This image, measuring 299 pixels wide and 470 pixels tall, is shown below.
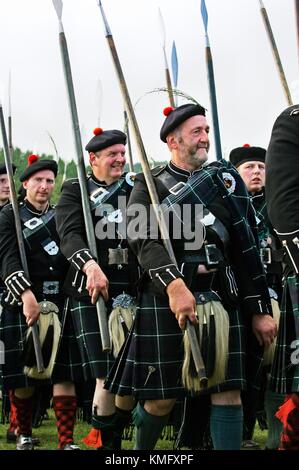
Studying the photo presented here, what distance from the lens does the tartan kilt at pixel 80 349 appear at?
702 centimetres

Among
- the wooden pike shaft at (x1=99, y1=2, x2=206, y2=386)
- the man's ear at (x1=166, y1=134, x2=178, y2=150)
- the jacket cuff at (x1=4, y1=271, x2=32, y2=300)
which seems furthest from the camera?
the jacket cuff at (x1=4, y1=271, x2=32, y2=300)

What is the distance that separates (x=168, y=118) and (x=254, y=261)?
3.08 feet

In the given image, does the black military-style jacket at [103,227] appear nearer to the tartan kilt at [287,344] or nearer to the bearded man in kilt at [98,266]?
the bearded man in kilt at [98,266]

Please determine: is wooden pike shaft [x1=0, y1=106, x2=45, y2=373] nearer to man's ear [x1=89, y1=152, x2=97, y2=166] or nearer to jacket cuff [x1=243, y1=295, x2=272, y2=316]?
man's ear [x1=89, y1=152, x2=97, y2=166]

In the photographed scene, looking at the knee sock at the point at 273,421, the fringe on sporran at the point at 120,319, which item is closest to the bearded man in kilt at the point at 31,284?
the fringe on sporran at the point at 120,319

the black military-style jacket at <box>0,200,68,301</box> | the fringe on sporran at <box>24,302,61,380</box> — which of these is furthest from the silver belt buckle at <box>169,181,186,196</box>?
the fringe on sporran at <box>24,302,61,380</box>

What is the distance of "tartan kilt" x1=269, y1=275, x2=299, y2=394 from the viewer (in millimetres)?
→ 5164

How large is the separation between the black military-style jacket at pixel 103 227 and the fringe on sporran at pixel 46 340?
21.5 inches

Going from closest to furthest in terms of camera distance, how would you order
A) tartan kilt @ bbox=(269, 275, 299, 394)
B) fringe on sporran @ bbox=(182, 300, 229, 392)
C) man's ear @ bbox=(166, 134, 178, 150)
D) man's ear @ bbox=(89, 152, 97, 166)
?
tartan kilt @ bbox=(269, 275, 299, 394), fringe on sporran @ bbox=(182, 300, 229, 392), man's ear @ bbox=(166, 134, 178, 150), man's ear @ bbox=(89, 152, 97, 166)

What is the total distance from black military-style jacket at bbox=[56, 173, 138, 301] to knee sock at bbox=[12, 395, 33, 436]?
3.45ft

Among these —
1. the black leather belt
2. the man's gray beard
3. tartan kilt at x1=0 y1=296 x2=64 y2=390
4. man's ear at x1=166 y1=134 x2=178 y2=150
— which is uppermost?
man's ear at x1=166 y1=134 x2=178 y2=150

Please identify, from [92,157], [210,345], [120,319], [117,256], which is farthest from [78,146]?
[210,345]
